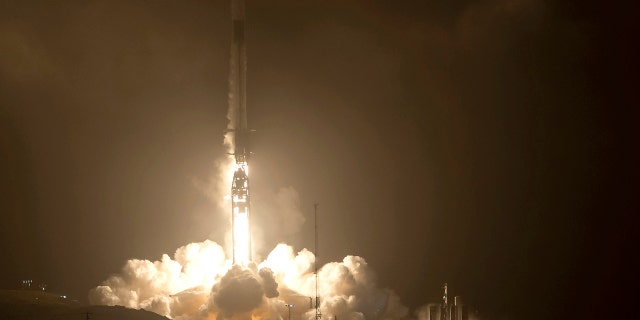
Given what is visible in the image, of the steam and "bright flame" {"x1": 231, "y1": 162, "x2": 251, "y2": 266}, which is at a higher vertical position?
"bright flame" {"x1": 231, "y1": 162, "x2": 251, "y2": 266}

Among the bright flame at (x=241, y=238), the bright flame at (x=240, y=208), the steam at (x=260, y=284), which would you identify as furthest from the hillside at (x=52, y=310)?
the bright flame at (x=240, y=208)

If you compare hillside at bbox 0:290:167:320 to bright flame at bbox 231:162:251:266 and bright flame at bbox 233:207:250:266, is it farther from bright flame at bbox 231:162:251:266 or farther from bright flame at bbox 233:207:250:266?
bright flame at bbox 231:162:251:266

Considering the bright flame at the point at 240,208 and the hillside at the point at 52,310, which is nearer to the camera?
the hillside at the point at 52,310

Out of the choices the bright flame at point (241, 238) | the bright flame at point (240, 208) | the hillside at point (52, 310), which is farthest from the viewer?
the bright flame at point (241, 238)

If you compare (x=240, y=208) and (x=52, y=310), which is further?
(x=52, y=310)

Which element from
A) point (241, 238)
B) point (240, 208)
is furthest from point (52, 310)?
point (240, 208)

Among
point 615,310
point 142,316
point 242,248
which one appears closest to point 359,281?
point 242,248

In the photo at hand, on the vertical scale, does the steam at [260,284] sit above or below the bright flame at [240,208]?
below

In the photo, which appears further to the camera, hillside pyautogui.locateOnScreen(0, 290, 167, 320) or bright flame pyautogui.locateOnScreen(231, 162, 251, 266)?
bright flame pyautogui.locateOnScreen(231, 162, 251, 266)

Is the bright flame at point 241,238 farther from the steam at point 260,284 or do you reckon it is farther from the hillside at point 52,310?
the hillside at point 52,310

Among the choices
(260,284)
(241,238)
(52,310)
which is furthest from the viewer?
(52,310)

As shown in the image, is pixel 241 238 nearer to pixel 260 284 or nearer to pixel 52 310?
pixel 260 284

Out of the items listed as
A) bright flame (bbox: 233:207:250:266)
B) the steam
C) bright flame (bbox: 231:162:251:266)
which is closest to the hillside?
the steam

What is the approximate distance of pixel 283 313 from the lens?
3435 inches
